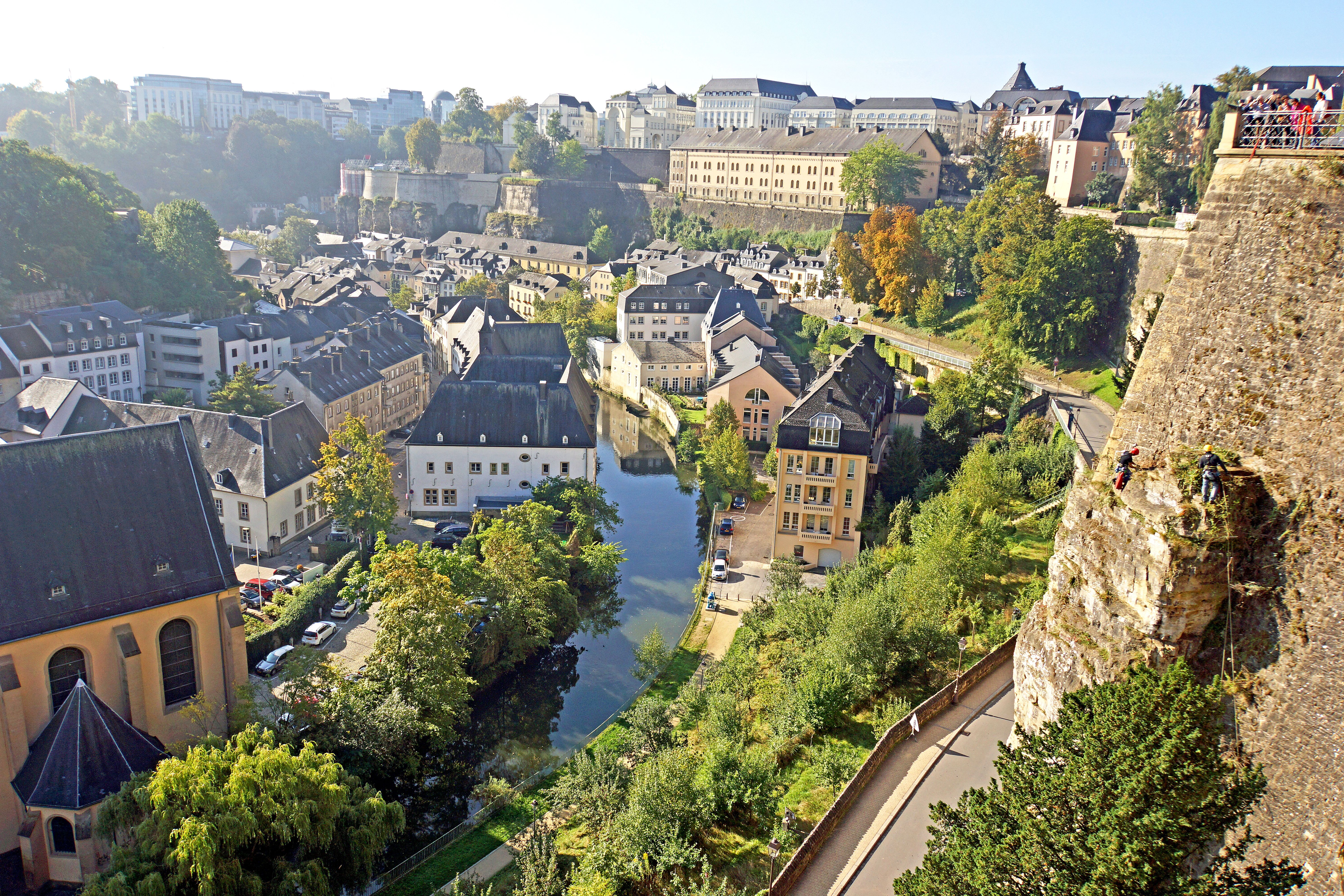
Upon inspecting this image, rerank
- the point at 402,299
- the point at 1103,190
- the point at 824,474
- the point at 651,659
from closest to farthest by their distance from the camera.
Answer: the point at 651,659 → the point at 824,474 → the point at 1103,190 → the point at 402,299

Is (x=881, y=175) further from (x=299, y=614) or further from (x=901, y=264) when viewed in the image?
(x=299, y=614)

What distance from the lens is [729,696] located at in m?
21.6

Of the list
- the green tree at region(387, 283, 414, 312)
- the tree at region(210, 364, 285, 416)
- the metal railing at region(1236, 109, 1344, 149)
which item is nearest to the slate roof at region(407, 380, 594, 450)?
the tree at region(210, 364, 285, 416)

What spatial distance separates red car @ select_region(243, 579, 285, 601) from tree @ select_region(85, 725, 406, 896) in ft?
39.2

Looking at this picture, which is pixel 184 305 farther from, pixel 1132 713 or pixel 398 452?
pixel 1132 713

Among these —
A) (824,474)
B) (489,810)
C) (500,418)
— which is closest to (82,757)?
(489,810)

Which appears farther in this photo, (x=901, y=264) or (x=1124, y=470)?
(x=901, y=264)

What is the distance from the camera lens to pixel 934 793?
1580 cm

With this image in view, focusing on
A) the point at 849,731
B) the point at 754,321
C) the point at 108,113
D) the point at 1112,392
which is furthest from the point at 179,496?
the point at 108,113

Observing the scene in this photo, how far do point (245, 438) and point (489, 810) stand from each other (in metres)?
19.2

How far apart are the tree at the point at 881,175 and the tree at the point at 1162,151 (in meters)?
23.2

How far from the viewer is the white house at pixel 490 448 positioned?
37812 mm

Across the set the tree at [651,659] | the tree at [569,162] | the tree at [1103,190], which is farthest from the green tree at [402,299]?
the tree at [651,659]

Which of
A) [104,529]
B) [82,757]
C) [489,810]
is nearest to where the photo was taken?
[82,757]
